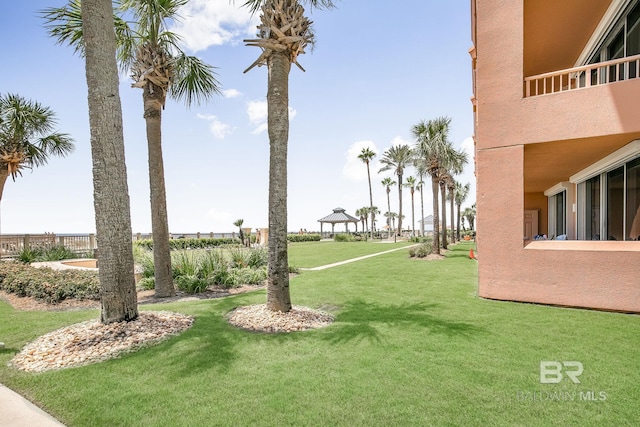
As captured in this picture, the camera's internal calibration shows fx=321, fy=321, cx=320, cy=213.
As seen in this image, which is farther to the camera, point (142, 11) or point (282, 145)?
point (142, 11)

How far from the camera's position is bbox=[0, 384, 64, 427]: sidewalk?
318 cm

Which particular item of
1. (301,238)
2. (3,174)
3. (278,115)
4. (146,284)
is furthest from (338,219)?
(278,115)

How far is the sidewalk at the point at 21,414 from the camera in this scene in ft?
10.4

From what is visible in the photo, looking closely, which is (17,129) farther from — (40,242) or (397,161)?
(397,161)

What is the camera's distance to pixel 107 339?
5.21 meters

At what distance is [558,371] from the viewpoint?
4.13 metres

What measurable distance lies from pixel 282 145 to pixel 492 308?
6013 mm

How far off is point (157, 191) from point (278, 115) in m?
4.85

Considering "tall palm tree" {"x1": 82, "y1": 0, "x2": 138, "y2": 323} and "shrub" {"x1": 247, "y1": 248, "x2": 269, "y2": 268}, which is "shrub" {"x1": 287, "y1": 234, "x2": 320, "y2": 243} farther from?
"tall palm tree" {"x1": 82, "y1": 0, "x2": 138, "y2": 323}

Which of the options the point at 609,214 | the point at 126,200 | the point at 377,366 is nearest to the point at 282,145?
the point at 126,200

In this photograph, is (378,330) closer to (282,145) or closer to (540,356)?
(540,356)

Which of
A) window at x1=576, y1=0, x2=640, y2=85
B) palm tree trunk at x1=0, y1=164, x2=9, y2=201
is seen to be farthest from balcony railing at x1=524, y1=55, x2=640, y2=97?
palm tree trunk at x1=0, y1=164, x2=9, y2=201

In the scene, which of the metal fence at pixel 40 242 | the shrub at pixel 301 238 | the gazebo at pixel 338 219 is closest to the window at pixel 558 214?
the metal fence at pixel 40 242

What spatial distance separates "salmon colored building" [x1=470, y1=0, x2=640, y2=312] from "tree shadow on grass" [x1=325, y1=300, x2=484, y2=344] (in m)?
2.65
